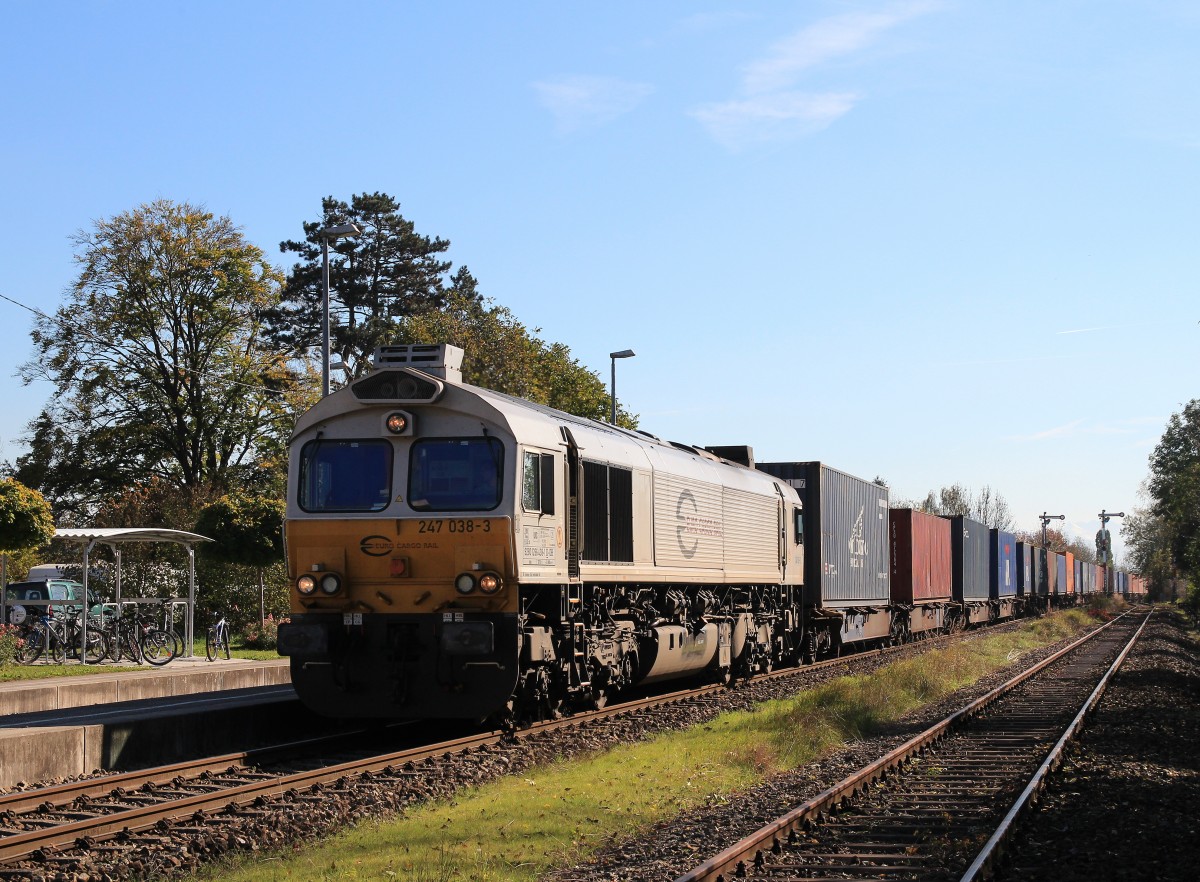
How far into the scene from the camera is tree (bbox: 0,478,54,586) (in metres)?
22.1

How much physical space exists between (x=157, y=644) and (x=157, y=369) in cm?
2441

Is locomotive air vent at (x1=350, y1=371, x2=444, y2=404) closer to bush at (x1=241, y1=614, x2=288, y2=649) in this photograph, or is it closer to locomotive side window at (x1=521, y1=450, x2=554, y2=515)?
locomotive side window at (x1=521, y1=450, x2=554, y2=515)

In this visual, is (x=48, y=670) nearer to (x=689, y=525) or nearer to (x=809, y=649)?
(x=689, y=525)

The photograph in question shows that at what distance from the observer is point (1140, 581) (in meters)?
154

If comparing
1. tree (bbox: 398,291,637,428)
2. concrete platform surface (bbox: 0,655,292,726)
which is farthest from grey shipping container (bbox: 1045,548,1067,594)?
concrete platform surface (bbox: 0,655,292,726)

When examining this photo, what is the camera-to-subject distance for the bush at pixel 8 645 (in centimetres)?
2070

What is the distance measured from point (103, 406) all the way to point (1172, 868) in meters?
44.6

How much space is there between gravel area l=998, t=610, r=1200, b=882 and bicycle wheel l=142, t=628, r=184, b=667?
1643 centimetres

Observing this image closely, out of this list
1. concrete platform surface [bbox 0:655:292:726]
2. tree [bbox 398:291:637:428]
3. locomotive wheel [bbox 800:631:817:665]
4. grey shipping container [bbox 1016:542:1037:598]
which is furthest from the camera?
grey shipping container [bbox 1016:542:1037:598]

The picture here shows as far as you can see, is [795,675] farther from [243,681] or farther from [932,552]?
[932,552]

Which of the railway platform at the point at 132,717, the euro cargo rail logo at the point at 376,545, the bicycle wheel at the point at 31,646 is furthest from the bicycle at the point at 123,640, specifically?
the euro cargo rail logo at the point at 376,545

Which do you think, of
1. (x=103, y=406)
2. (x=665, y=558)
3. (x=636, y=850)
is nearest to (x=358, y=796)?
(x=636, y=850)

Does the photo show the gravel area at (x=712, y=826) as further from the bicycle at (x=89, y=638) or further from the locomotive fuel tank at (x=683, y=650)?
the bicycle at (x=89, y=638)

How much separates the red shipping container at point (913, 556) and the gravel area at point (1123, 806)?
15.4 m
